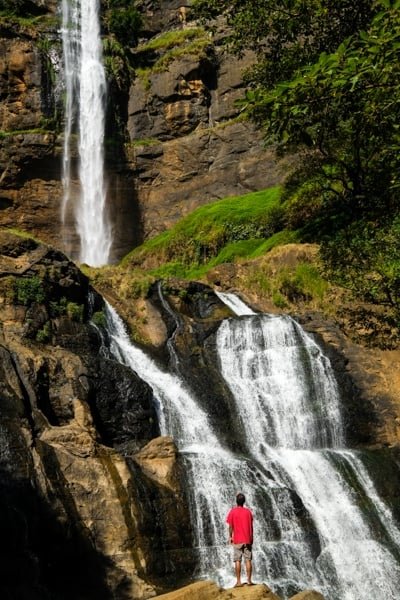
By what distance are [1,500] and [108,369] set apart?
21.1ft

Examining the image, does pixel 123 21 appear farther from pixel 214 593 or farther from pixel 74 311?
pixel 214 593

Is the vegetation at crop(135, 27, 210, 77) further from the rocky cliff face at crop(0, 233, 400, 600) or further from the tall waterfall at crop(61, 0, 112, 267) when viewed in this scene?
the rocky cliff face at crop(0, 233, 400, 600)

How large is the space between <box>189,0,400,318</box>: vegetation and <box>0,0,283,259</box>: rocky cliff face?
15712 mm

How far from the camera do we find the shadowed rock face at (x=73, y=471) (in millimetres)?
11453

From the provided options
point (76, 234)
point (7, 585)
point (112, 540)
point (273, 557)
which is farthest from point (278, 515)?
point (76, 234)

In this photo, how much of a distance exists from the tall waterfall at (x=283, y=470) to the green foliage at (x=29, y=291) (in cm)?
328

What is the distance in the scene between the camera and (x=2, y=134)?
129ft

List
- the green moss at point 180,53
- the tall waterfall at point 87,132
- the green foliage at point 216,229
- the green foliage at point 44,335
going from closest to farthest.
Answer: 1. the green foliage at point 44,335
2. the green foliage at point 216,229
3. the tall waterfall at point 87,132
4. the green moss at point 180,53

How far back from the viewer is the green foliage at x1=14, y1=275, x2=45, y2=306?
18.1 m

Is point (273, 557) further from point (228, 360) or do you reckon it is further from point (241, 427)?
point (228, 360)

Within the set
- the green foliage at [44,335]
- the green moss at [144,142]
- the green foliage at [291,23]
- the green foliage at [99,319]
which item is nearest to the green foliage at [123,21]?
the green moss at [144,142]

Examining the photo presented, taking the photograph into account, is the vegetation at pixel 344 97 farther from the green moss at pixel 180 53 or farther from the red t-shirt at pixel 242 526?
the green moss at pixel 180 53

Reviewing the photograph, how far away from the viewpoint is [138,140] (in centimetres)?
4350

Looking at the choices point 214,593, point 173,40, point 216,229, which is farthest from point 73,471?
point 173,40
